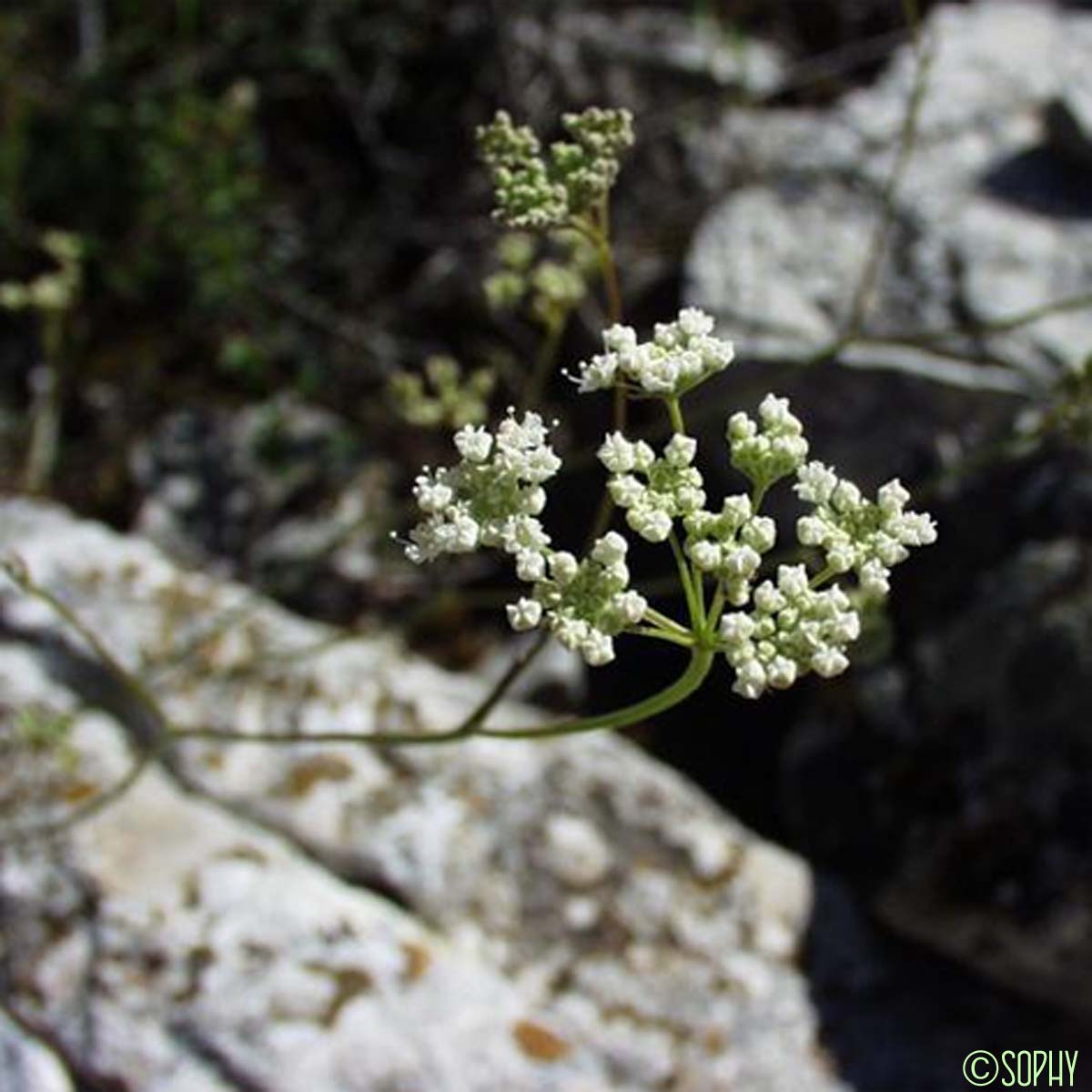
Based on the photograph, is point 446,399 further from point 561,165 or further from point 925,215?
point 925,215

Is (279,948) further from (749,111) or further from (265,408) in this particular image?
(749,111)

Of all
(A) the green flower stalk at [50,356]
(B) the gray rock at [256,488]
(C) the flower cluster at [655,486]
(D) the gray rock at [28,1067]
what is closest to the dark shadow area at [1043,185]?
(B) the gray rock at [256,488]

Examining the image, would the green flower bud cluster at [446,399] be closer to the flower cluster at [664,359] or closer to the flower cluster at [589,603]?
the flower cluster at [664,359]

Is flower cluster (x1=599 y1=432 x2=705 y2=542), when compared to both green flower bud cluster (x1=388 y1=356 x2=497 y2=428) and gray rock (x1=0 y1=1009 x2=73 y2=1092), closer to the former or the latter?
green flower bud cluster (x1=388 y1=356 x2=497 y2=428)

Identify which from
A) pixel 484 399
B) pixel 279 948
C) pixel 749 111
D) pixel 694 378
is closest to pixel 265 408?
pixel 484 399

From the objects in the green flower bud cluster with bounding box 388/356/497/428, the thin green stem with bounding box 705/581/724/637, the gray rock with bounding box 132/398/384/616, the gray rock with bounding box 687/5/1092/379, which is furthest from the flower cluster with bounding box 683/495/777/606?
the gray rock with bounding box 132/398/384/616

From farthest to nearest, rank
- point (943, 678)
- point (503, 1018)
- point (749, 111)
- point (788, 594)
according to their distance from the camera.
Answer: point (749, 111) < point (943, 678) < point (503, 1018) < point (788, 594)
